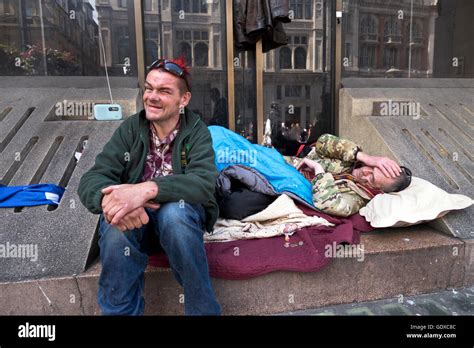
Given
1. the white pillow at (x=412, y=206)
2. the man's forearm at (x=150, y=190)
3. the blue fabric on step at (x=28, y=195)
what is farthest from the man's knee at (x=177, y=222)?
the white pillow at (x=412, y=206)

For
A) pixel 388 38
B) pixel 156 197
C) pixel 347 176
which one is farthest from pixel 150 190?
pixel 388 38

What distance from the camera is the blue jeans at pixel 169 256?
1.93m

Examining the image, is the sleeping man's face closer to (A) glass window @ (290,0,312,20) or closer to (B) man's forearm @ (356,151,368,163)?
(B) man's forearm @ (356,151,368,163)

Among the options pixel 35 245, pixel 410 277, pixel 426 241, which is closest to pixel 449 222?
pixel 426 241

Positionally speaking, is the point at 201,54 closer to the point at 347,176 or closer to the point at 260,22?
the point at 260,22

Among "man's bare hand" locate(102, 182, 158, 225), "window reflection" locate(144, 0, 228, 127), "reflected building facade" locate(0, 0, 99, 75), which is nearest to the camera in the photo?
"man's bare hand" locate(102, 182, 158, 225)

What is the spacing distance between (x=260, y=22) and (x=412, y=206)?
3126 mm

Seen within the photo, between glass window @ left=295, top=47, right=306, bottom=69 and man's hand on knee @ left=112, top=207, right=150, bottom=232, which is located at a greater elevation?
glass window @ left=295, top=47, right=306, bottom=69

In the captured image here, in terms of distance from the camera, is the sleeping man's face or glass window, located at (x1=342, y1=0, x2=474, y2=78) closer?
the sleeping man's face

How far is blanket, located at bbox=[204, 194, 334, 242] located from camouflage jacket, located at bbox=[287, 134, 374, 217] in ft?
0.78

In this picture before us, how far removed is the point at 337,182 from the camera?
3.37 meters

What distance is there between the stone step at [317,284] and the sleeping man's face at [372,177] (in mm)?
433

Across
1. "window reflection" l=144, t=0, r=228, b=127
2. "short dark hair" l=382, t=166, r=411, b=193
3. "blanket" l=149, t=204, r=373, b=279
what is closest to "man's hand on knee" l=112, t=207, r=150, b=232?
"blanket" l=149, t=204, r=373, b=279

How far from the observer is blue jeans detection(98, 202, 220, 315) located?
76.1 inches
